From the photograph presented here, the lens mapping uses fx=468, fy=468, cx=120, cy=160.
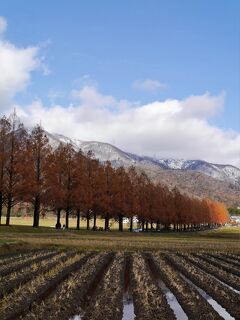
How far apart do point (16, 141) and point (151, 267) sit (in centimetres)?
3744

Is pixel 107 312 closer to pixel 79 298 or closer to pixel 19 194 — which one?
pixel 79 298

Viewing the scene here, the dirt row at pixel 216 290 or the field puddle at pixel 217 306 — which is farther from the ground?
the dirt row at pixel 216 290

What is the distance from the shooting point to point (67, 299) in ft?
55.8

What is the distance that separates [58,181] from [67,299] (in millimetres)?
55654

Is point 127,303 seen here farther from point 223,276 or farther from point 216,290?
point 223,276

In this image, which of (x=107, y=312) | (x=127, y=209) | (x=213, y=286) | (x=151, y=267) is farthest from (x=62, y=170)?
(x=107, y=312)

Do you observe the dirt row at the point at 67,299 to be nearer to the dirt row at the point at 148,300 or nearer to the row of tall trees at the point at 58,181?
the dirt row at the point at 148,300

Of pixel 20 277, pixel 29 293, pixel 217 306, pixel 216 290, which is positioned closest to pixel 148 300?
pixel 217 306

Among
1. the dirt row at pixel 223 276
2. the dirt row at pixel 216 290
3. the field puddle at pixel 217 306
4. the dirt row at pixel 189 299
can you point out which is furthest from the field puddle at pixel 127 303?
the dirt row at pixel 223 276

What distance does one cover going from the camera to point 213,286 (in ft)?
70.5

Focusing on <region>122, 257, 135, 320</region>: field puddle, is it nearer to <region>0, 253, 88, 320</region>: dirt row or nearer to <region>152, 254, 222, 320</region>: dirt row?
<region>152, 254, 222, 320</region>: dirt row

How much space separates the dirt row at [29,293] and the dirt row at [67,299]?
1.14 feet

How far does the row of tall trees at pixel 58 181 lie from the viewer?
60.9 m

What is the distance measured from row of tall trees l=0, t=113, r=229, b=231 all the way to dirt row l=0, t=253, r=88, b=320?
3662 cm
